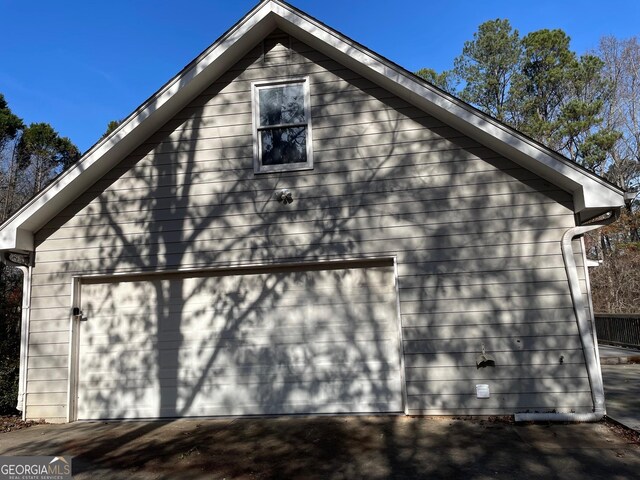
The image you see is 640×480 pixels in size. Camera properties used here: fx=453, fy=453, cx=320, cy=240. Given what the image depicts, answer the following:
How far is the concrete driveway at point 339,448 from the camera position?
453 cm

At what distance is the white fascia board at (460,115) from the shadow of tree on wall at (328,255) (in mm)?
206

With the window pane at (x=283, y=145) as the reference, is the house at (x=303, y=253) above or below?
below

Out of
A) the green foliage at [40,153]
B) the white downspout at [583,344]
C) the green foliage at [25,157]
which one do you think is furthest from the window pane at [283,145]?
the green foliage at [40,153]

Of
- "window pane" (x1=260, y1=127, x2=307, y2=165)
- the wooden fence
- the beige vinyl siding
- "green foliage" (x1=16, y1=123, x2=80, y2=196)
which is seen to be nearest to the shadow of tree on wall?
the beige vinyl siding

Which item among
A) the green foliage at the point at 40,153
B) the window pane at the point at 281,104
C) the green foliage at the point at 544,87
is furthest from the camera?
the green foliage at the point at 40,153

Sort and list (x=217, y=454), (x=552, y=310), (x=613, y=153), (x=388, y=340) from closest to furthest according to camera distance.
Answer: (x=217, y=454) < (x=552, y=310) < (x=388, y=340) < (x=613, y=153)

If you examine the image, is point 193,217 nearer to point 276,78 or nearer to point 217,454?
point 276,78

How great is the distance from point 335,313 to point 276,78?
12.8 ft

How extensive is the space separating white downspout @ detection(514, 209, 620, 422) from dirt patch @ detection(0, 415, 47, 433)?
7130 mm

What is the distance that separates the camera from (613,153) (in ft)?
71.7

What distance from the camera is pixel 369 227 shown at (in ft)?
22.4

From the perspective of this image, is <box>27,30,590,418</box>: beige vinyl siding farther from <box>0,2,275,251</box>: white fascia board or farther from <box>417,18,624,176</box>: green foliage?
<box>417,18,624,176</box>: green foliage

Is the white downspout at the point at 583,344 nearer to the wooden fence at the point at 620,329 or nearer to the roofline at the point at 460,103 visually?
the roofline at the point at 460,103

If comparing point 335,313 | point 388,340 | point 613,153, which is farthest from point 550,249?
point 613,153
